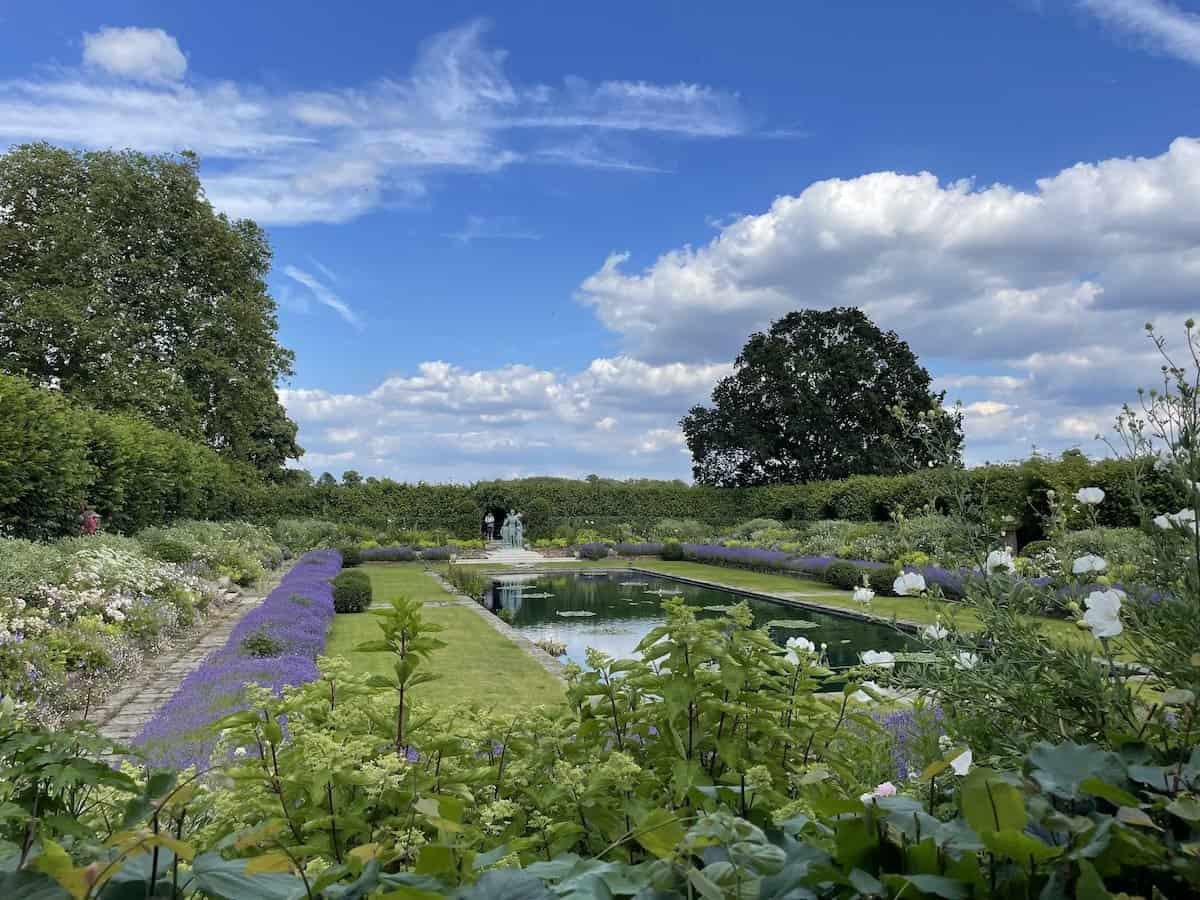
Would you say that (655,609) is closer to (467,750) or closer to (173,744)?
(173,744)

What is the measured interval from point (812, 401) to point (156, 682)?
103 feet

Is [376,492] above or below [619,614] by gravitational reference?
above

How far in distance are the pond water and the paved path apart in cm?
366

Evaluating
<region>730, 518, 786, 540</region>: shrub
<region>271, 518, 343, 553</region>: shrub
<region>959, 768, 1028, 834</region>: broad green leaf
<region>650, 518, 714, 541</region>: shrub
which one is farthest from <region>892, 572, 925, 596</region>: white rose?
<region>650, 518, 714, 541</region>: shrub

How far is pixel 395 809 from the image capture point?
1627mm

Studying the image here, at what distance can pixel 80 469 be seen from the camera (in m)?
12.9

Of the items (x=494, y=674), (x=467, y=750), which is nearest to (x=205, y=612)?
(x=494, y=674)

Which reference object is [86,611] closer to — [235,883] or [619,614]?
[619,614]

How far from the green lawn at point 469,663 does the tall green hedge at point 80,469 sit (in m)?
4.89

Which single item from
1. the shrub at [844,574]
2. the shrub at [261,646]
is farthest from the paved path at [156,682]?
the shrub at [844,574]

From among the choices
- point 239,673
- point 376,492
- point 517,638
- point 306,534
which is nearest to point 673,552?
point 306,534

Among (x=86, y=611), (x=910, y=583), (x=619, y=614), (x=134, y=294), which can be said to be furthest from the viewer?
(x=134, y=294)

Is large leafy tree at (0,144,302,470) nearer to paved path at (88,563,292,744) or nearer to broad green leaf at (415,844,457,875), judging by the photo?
paved path at (88,563,292,744)

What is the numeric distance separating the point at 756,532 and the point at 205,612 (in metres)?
19.4
